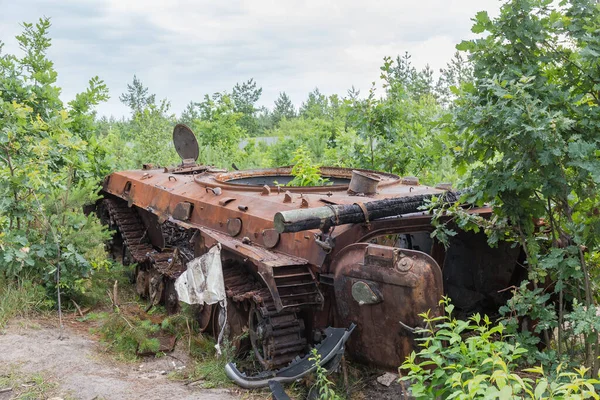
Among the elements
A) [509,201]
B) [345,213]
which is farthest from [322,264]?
[509,201]

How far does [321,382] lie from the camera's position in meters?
5.08


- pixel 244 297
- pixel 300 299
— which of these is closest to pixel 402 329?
pixel 300 299

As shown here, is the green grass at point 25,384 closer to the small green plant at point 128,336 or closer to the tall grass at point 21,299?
the small green plant at point 128,336

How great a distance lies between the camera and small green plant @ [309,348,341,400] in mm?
5035

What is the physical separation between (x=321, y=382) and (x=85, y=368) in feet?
8.33

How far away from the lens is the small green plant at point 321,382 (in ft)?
16.5

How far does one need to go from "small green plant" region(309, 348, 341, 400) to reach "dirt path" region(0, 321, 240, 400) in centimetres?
76

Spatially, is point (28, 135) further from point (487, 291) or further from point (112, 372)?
point (487, 291)

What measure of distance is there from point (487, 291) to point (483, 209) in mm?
1021

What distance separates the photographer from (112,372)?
20.7 feet

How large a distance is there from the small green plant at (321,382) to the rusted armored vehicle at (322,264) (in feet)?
0.30

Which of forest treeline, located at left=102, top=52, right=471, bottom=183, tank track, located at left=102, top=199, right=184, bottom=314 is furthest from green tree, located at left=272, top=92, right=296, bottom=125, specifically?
tank track, located at left=102, top=199, right=184, bottom=314

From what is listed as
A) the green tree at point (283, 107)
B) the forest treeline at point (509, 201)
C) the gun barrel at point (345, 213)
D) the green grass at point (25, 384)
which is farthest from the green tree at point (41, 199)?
the green tree at point (283, 107)

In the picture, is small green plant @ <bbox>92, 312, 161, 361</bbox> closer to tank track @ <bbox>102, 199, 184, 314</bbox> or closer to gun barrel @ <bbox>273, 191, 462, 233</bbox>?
tank track @ <bbox>102, 199, 184, 314</bbox>
